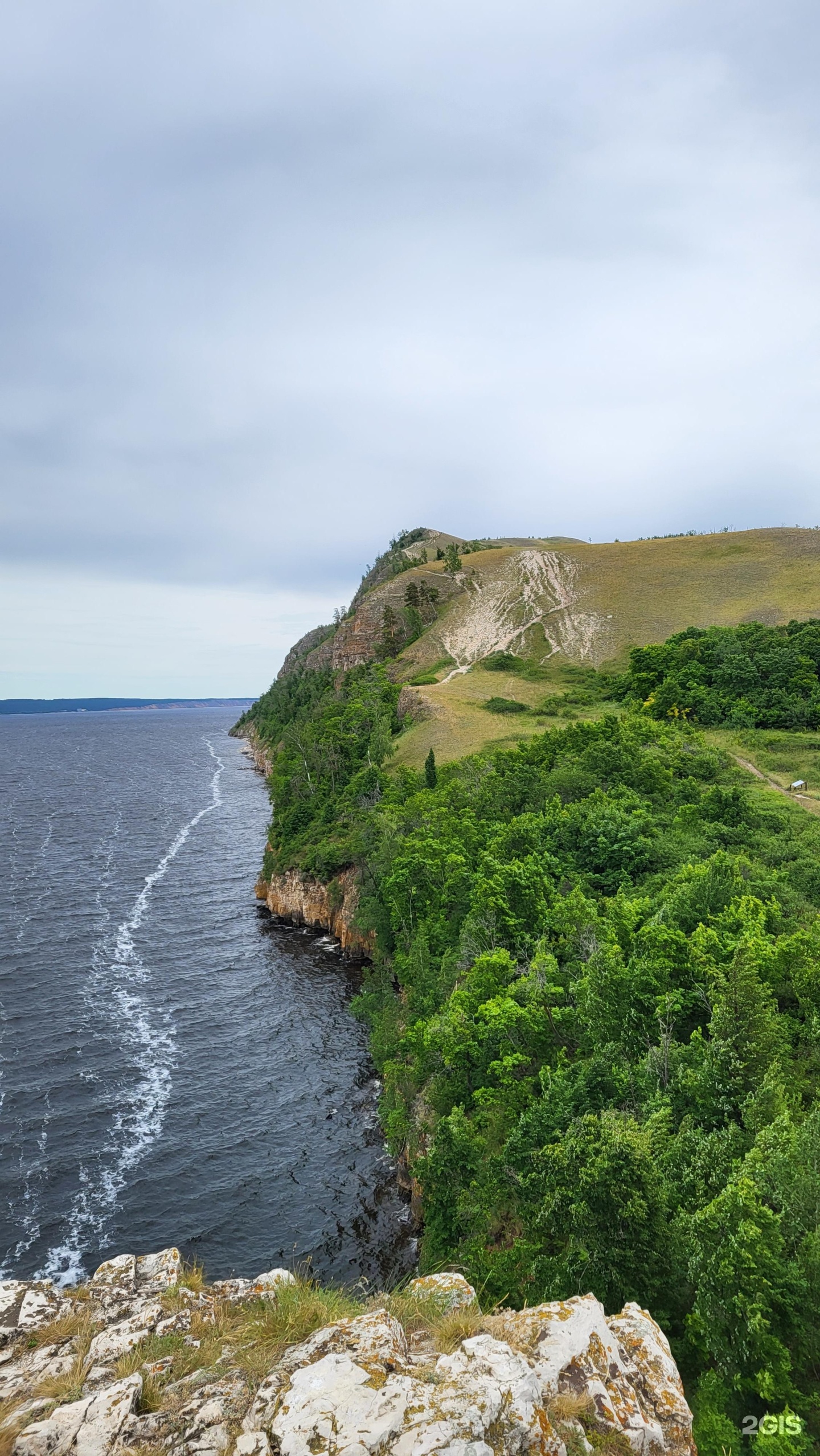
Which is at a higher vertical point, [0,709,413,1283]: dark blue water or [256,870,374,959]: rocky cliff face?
[256,870,374,959]: rocky cliff face

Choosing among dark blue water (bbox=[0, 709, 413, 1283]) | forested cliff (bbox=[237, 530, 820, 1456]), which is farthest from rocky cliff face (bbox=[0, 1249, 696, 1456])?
dark blue water (bbox=[0, 709, 413, 1283])

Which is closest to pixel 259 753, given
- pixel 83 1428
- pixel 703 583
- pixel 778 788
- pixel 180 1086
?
pixel 703 583

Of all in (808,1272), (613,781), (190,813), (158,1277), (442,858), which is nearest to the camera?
(808,1272)

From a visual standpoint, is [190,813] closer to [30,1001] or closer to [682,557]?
[30,1001]

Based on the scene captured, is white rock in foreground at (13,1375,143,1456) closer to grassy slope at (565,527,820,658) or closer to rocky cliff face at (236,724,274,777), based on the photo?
grassy slope at (565,527,820,658)

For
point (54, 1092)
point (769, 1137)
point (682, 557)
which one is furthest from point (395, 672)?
point (769, 1137)

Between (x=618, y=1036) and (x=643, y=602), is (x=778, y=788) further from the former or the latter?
(x=643, y=602)
